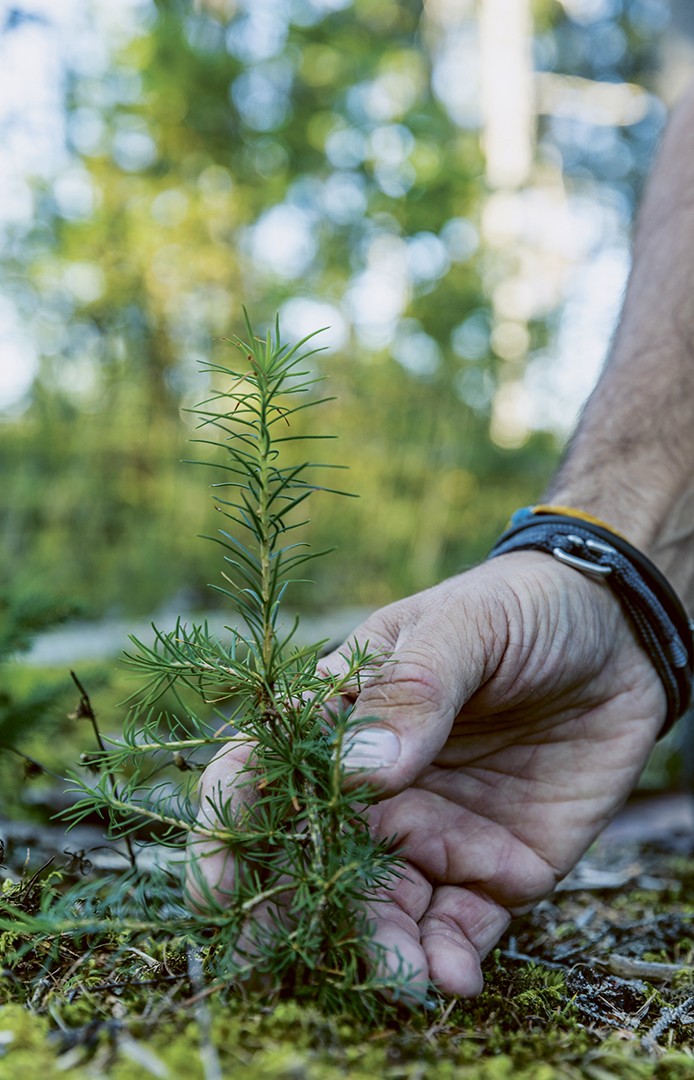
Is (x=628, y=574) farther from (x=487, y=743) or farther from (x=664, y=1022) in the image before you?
(x=664, y=1022)

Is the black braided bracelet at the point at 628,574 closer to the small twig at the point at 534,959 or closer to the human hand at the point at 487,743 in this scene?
the human hand at the point at 487,743

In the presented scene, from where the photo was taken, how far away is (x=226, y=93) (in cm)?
692

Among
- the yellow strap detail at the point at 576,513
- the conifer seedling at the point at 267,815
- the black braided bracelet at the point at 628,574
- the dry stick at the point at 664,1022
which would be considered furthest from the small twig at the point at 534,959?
the yellow strap detail at the point at 576,513

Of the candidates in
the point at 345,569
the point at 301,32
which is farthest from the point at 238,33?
the point at 345,569

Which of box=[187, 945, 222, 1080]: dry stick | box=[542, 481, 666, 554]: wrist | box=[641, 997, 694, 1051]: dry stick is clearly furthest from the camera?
box=[542, 481, 666, 554]: wrist

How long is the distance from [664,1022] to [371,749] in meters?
0.59

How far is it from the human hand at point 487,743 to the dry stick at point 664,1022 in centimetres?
23

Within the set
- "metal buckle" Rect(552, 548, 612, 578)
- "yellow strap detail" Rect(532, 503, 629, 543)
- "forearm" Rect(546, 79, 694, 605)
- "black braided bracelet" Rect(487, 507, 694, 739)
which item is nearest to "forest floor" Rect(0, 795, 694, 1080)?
"black braided bracelet" Rect(487, 507, 694, 739)

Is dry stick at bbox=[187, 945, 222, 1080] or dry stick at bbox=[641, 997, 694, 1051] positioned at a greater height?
dry stick at bbox=[187, 945, 222, 1080]

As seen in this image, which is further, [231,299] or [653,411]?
[231,299]

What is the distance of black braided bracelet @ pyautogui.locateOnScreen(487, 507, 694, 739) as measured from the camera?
1.75m

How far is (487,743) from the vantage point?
1693mm

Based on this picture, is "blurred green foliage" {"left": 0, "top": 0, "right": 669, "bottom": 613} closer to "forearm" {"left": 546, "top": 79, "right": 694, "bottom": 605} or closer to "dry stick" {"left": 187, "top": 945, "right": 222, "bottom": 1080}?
"forearm" {"left": 546, "top": 79, "right": 694, "bottom": 605}

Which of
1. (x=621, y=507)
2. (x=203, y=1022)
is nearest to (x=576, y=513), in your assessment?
(x=621, y=507)
